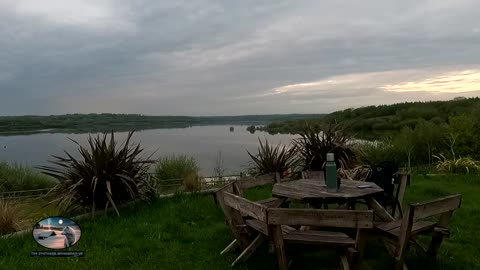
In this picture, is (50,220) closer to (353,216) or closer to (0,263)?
(0,263)

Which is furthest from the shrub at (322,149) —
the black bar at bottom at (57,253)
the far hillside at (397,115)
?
the far hillside at (397,115)

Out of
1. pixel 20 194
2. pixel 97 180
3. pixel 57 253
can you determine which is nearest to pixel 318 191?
pixel 57 253

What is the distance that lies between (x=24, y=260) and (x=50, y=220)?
18.0 inches

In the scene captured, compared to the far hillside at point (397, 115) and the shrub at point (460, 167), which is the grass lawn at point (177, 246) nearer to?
the shrub at point (460, 167)

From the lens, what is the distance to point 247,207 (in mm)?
3562

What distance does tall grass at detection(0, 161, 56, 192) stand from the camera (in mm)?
8938

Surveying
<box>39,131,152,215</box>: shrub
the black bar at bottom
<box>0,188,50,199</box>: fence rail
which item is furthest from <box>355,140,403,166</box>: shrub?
the black bar at bottom

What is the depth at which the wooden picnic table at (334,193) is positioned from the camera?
4.07 m

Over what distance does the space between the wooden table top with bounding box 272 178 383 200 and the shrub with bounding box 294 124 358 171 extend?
317 centimetres

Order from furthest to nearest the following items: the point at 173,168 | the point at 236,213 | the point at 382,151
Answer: the point at 382,151 < the point at 173,168 < the point at 236,213

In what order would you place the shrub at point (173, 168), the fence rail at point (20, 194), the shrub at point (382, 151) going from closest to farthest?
1. the fence rail at point (20, 194)
2. the shrub at point (173, 168)
3. the shrub at point (382, 151)

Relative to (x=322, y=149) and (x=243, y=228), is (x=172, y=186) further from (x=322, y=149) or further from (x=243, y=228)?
(x=243, y=228)

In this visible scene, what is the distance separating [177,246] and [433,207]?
8.85ft

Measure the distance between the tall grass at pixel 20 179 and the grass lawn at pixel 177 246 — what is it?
4366mm
